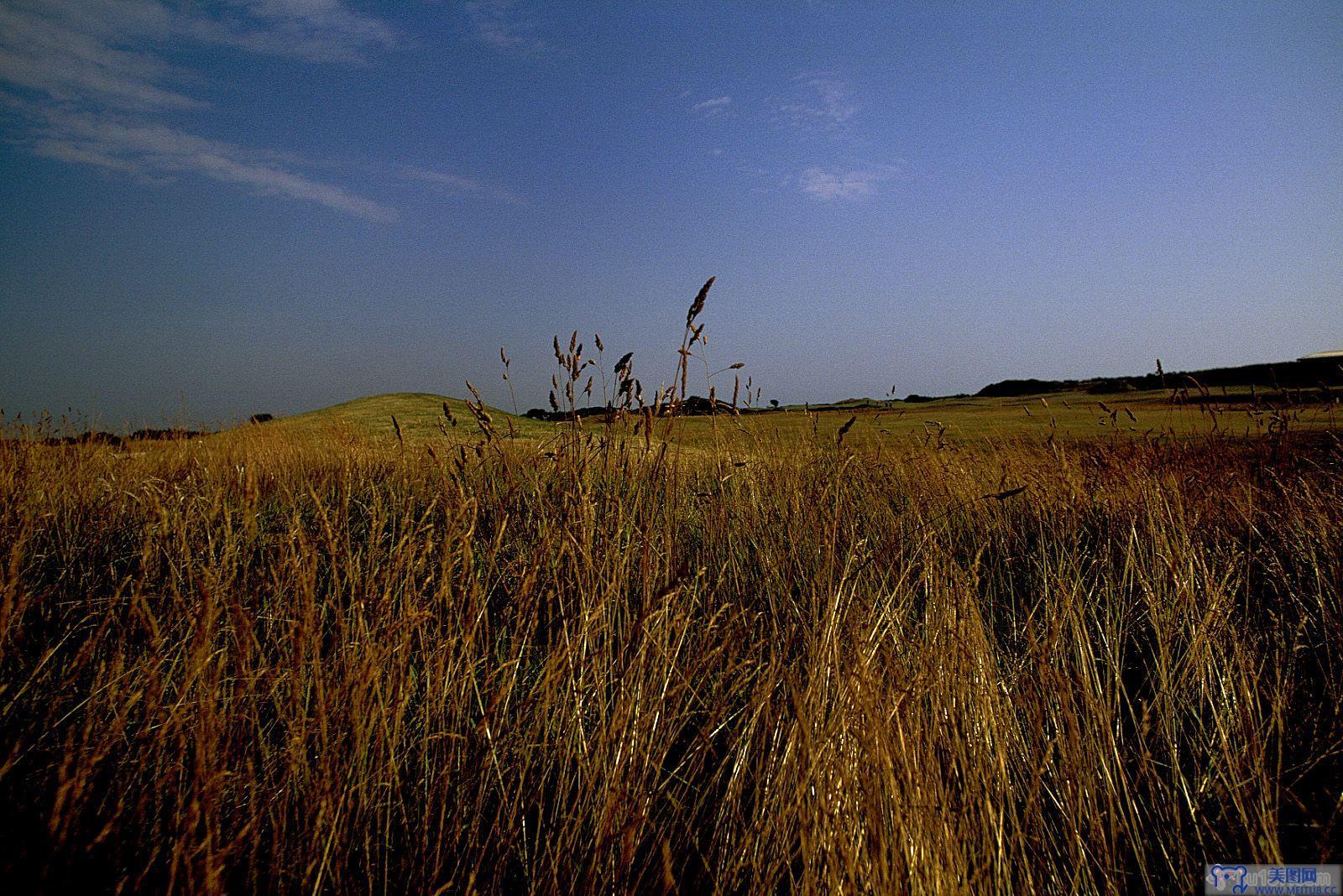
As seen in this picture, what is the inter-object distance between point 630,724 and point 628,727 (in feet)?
0.05

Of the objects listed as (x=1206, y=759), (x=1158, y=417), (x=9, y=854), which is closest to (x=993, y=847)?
(x=1206, y=759)

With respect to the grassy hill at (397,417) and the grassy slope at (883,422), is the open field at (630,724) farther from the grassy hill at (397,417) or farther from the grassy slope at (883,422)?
the grassy hill at (397,417)

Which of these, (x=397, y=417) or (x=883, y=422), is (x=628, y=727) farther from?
(x=883, y=422)

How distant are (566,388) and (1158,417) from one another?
11440 mm

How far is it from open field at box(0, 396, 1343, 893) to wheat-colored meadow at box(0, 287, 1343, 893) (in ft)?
0.05

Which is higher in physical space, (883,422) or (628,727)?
(883,422)

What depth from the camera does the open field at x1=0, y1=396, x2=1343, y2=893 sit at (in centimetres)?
123

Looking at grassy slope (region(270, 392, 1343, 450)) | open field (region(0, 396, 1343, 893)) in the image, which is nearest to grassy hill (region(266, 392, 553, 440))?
grassy slope (region(270, 392, 1343, 450))

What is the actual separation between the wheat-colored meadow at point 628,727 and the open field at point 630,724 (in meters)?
0.02

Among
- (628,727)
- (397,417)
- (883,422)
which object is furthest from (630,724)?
(883,422)

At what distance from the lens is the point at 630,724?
5.22ft

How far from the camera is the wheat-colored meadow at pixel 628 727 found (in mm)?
1229

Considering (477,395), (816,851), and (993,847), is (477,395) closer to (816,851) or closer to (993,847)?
(816,851)

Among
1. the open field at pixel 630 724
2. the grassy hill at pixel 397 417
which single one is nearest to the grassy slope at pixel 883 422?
the grassy hill at pixel 397 417
